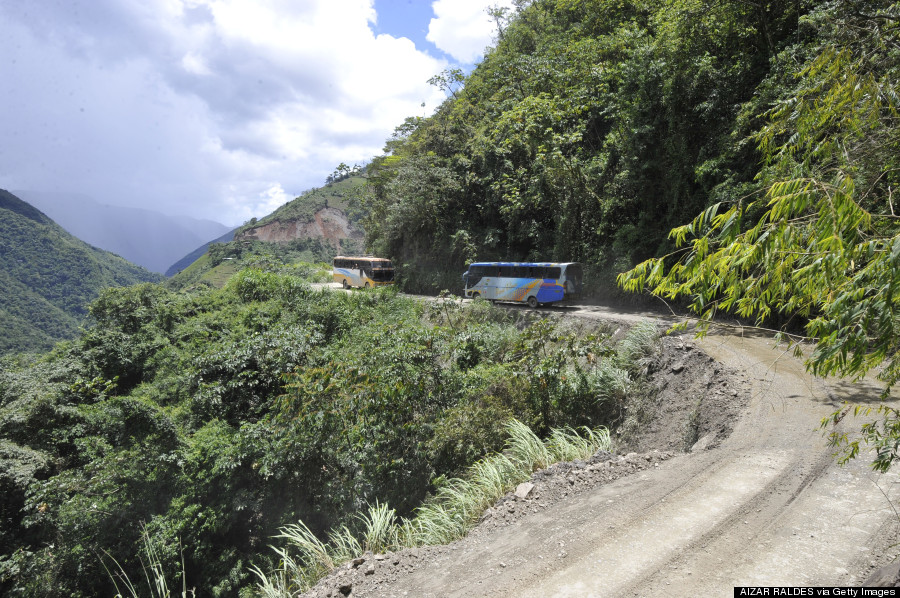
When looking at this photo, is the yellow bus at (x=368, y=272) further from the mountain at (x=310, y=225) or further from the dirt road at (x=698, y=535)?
the mountain at (x=310, y=225)

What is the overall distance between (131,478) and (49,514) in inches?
89.9

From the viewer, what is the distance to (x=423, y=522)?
482cm

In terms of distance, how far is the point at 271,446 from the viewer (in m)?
7.70

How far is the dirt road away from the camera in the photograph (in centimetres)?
297

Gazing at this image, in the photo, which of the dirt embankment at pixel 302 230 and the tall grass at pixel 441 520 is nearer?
the tall grass at pixel 441 520

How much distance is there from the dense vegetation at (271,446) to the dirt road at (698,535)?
2.67 meters

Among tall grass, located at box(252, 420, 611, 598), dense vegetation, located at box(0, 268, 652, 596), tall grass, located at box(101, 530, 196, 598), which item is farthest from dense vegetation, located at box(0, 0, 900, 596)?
tall grass, located at box(252, 420, 611, 598)

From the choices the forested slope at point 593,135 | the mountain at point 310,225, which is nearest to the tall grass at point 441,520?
the forested slope at point 593,135

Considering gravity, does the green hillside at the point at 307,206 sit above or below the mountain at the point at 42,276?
above

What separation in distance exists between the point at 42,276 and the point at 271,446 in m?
73.3

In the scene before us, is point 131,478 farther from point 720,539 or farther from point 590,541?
point 720,539

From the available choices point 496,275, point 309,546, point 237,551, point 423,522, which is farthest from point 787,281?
point 496,275

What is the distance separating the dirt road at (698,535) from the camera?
2.97m

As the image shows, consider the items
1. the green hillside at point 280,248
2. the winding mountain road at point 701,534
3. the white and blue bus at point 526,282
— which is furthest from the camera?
the green hillside at point 280,248
